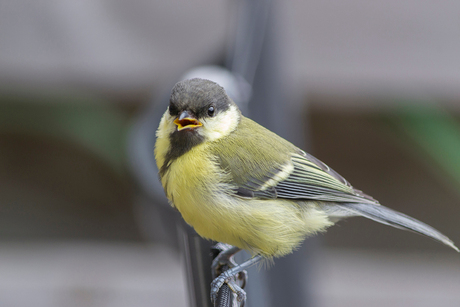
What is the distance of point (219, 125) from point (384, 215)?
384 millimetres

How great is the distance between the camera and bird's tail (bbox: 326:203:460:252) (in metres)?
0.90

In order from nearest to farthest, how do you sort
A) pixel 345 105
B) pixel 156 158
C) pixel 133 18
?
pixel 156 158, pixel 345 105, pixel 133 18

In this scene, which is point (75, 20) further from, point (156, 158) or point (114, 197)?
point (156, 158)

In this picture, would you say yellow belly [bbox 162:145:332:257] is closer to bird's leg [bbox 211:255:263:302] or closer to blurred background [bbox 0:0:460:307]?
bird's leg [bbox 211:255:263:302]

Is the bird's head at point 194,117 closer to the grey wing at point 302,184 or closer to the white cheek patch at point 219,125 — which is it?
the white cheek patch at point 219,125

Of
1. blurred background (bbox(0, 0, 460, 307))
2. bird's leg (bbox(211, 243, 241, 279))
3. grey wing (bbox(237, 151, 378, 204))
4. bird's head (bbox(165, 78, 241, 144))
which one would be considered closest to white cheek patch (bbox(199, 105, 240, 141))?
bird's head (bbox(165, 78, 241, 144))

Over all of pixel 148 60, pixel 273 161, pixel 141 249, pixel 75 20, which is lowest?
pixel 273 161

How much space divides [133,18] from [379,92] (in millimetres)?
986

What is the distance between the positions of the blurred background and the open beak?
2.37 ft

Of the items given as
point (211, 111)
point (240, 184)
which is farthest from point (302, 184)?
point (211, 111)

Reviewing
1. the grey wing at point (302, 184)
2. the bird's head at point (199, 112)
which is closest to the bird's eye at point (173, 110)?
the bird's head at point (199, 112)

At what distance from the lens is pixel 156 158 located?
92 cm

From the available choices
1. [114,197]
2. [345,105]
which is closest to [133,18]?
[114,197]

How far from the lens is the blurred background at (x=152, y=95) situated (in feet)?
5.61
